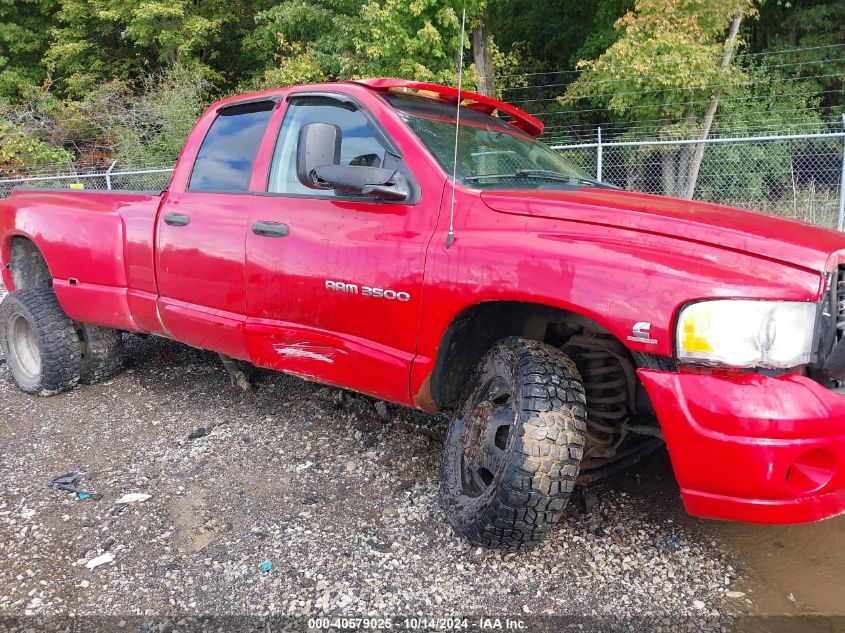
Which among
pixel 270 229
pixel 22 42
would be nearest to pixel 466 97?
pixel 270 229

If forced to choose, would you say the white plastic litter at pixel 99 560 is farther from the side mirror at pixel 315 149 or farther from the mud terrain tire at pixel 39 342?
the mud terrain tire at pixel 39 342

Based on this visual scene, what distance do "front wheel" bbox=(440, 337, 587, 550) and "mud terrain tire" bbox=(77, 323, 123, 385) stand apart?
10.1 feet

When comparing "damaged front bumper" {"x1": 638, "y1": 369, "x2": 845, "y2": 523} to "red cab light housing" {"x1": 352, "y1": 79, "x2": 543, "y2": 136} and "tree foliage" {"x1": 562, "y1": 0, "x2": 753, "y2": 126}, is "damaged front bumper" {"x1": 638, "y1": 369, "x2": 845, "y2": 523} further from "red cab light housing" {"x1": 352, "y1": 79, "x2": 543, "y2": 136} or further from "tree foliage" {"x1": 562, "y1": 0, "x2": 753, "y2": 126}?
"tree foliage" {"x1": 562, "y1": 0, "x2": 753, "y2": 126}

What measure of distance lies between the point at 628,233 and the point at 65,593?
2.47 meters

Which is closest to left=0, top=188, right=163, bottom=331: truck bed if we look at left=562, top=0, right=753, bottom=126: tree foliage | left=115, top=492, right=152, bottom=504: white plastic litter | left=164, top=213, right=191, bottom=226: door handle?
left=164, top=213, right=191, bottom=226: door handle

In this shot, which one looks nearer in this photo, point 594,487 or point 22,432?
point 594,487

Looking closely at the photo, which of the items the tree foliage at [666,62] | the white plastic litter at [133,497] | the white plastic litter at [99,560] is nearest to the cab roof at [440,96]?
the white plastic litter at [133,497]

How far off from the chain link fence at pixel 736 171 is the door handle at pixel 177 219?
281 inches

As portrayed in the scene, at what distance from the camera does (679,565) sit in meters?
2.49

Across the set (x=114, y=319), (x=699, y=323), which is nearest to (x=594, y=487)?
(x=699, y=323)

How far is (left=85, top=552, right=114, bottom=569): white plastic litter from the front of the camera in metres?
2.56

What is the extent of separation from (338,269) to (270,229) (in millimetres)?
523

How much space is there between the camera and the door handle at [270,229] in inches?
124

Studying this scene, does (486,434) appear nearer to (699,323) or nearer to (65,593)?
(699,323)
